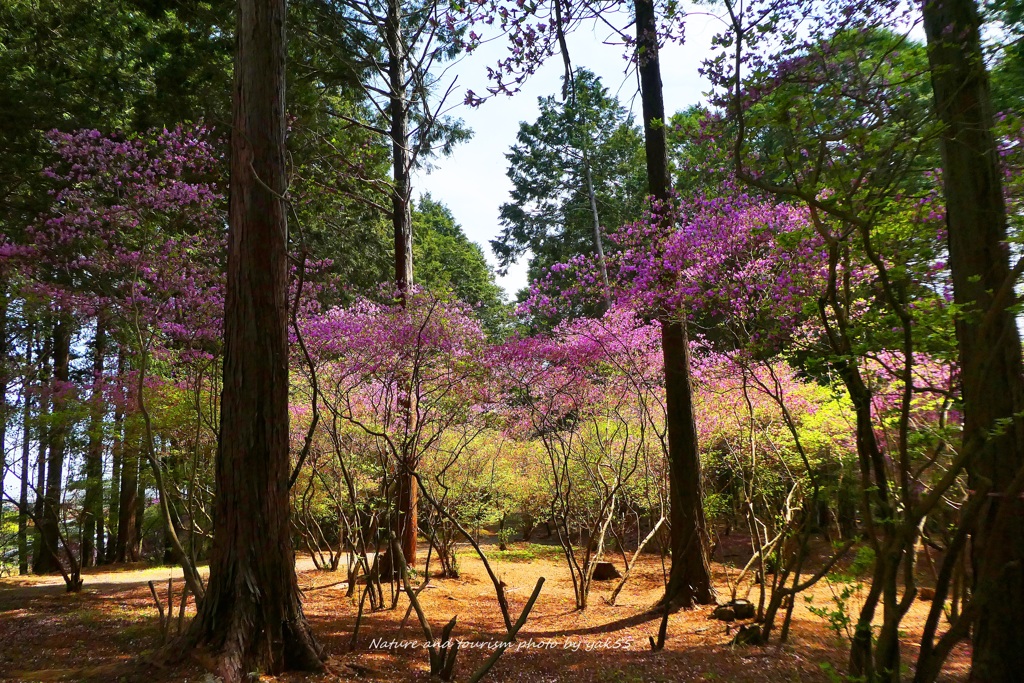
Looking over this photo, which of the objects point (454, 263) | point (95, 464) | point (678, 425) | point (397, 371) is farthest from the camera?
point (454, 263)

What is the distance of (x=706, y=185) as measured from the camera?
632cm

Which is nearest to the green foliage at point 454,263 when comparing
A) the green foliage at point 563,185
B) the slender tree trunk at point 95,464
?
the green foliage at point 563,185

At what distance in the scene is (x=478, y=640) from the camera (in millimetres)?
6039

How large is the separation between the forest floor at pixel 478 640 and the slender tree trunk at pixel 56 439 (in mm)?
2700

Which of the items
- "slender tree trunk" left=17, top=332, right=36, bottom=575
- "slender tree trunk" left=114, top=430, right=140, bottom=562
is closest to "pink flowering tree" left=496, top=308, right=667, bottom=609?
"slender tree trunk" left=17, top=332, right=36, bottom=575

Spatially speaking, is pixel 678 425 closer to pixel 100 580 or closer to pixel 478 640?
pixel 478 640

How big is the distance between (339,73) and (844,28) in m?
8.85

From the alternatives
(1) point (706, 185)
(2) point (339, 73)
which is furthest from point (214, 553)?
(2) point (339, 73)

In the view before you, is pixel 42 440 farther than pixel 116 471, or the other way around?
pixel 116 471

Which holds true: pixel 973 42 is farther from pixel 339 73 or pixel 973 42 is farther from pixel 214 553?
pixel 339 73

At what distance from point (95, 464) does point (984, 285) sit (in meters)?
16.0

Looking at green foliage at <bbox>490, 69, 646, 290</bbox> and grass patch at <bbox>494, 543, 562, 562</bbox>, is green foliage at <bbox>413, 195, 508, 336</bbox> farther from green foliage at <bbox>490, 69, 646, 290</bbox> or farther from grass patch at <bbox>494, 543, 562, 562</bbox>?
grass patch at <bbox>494, 543, 562, 562</bbox>

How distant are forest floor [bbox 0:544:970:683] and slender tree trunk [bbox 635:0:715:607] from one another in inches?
13.8

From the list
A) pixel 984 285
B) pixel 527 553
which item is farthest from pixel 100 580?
pixel 984 285
